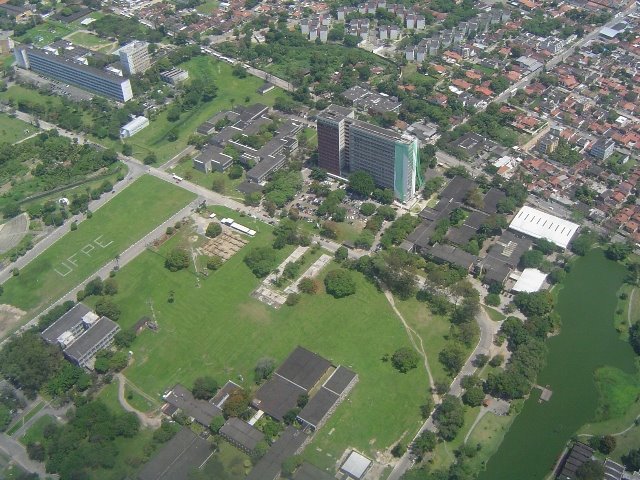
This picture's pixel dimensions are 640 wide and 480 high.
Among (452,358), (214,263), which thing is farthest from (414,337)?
(214,263)

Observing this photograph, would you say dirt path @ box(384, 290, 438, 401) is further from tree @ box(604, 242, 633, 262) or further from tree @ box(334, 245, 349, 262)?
tree @ box(604, 242, 633, 262)

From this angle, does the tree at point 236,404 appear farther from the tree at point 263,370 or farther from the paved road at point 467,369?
the paved road at point 467,369

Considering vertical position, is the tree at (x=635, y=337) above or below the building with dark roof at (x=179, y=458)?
below

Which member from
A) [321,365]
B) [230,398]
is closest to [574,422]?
[321,365]

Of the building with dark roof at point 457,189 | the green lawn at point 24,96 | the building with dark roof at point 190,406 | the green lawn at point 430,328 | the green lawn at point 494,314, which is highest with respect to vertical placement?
the building with dark roof at point 457,189

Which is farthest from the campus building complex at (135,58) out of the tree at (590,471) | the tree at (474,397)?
the tree at (590,471)

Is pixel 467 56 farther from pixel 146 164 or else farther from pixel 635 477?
pixel 635 477
